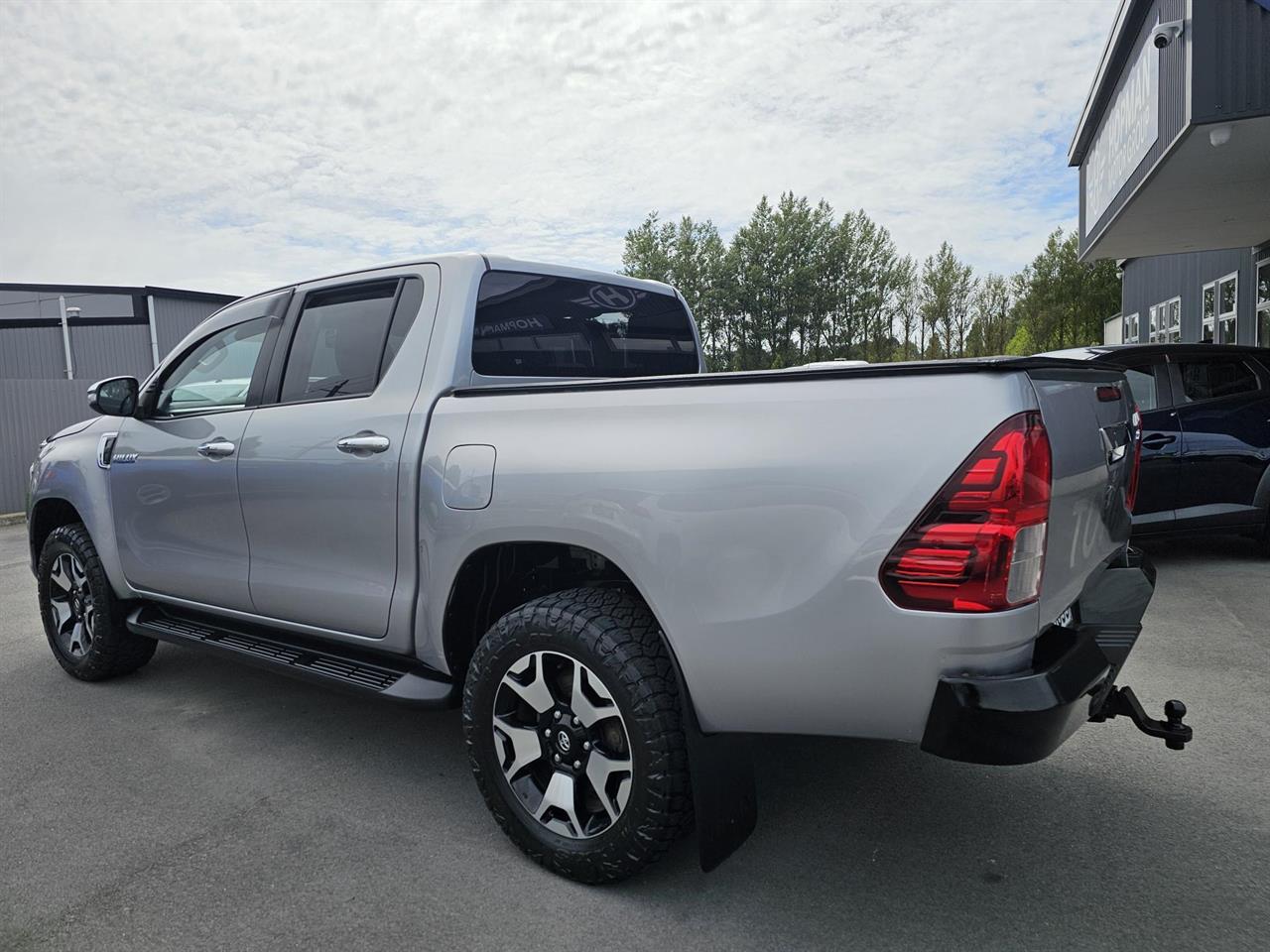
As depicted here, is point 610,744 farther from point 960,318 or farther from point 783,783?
point 960,318

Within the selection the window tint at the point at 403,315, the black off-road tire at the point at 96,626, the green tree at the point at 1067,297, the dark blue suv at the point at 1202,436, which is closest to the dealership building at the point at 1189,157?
the dark blue suv at the point at 1202,436

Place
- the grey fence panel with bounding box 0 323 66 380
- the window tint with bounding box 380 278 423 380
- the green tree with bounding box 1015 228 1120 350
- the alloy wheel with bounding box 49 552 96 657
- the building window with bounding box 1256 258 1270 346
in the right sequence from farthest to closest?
the green tree with bounding box 1015 228 1120 350 → the grey fence panel with bounding box 0 323 66 380 → the building window with bounding box 1256 258 1270 346 → the alloy wheel with bounding box 49 552 96 657 → the window tint with bounding box 380 278 423 380

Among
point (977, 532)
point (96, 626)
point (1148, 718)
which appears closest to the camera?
point (977, 532)

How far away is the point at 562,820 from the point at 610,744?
0.31 m

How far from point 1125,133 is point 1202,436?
30.5 feet

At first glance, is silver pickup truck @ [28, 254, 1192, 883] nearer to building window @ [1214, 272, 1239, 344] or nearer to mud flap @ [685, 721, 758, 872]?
mud flap @ [685, 721, 758, 872]

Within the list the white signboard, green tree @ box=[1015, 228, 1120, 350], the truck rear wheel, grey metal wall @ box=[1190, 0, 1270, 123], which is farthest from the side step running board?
green tree @ box=[1015, 228, 1120, 350]

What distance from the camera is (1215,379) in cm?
680

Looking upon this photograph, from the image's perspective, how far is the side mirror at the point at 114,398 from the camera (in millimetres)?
4238

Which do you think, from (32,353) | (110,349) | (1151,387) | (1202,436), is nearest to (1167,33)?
(1151,387)

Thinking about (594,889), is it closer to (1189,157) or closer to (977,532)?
(977,532)

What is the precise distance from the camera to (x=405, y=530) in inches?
120

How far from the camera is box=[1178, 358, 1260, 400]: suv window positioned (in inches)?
266

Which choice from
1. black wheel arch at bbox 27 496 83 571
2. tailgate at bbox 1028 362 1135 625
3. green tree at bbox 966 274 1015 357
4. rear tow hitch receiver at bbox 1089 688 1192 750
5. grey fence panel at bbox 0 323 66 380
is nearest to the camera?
tailgate at bbox 1028 362 1135 625
